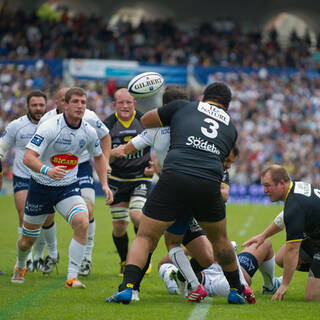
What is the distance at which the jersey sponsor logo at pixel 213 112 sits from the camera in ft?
20.4

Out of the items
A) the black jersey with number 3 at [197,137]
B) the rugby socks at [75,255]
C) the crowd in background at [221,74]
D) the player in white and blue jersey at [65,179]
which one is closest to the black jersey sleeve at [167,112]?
the black jersey with number 3 at [197,137]

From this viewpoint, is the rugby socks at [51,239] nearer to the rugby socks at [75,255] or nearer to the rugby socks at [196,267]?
the rugby socks at [75,255]

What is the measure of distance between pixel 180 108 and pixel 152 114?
28 cm

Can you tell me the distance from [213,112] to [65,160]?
203 cm

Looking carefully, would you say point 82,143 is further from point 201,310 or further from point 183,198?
point 201,310

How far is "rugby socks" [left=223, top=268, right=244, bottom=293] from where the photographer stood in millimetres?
6348

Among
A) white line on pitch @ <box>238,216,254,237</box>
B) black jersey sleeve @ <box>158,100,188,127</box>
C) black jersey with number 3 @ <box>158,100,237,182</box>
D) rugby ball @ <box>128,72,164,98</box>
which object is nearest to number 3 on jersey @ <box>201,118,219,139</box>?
black jersey with number 3 @ <box>158,100,237,182</box>

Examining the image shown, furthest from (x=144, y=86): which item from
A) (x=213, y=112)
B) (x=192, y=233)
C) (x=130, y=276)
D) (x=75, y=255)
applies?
(x=130, y=276)

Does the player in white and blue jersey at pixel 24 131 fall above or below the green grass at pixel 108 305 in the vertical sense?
above

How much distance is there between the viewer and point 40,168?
676cm

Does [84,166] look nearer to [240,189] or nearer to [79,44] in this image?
[240,189]

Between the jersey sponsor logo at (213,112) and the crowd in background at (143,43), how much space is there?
27.8m

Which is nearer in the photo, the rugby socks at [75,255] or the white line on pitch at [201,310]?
the white line on pitch at [201,310]

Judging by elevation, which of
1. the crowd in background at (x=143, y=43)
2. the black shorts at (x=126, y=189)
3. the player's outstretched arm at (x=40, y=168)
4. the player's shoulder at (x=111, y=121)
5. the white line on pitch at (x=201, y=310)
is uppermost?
the crowd in background at (x=143, y=43)
